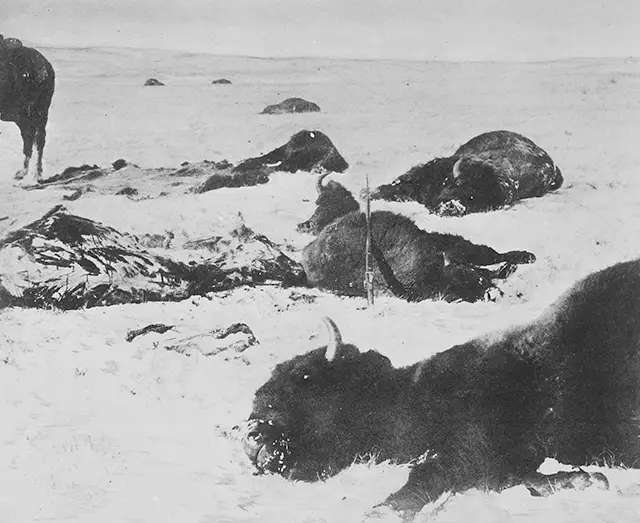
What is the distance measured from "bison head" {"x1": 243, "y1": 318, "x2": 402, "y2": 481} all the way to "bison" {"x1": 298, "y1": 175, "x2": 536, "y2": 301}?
1.02 feet

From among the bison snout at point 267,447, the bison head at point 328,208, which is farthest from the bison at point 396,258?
the bison snout at point 267,447

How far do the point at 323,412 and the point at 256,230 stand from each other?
1.00 metres

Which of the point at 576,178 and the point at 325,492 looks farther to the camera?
the point at 576,178

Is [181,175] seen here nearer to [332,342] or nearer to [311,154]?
[311,154]

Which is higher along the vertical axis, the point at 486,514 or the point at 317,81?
the point at 317,81

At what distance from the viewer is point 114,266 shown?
12.4 feet

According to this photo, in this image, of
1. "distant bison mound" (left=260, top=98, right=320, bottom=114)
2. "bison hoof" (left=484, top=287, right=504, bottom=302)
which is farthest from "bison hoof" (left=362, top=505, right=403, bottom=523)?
"distant bison mound" (left=260, top=98, right=320, bottom=114)

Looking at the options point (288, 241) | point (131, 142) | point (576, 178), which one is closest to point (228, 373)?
point (288, 241)

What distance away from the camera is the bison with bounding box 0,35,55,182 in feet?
12.7

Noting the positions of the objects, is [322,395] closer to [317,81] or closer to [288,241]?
[288,241]

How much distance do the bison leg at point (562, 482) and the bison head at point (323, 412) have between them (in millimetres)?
709

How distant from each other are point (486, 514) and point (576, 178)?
177cm

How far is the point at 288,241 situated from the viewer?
379 centimetres

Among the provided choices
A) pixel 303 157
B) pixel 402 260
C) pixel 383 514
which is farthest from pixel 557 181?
pixel 383 514
